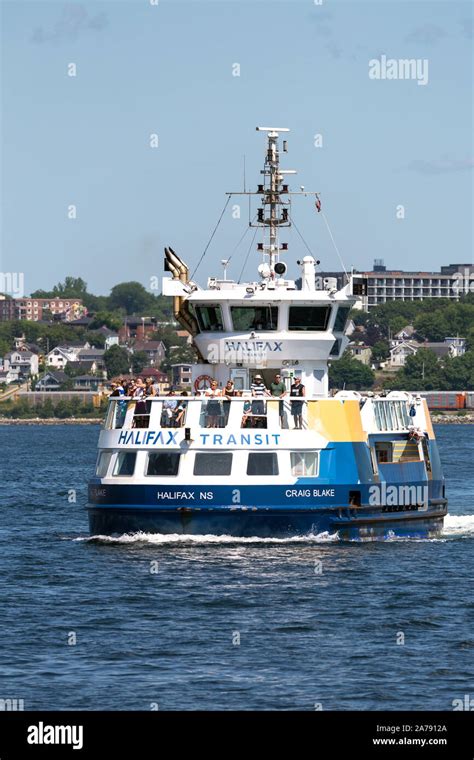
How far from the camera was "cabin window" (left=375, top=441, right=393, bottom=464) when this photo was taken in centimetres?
4419

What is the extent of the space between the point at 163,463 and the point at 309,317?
22.7 ft

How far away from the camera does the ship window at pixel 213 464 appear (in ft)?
134

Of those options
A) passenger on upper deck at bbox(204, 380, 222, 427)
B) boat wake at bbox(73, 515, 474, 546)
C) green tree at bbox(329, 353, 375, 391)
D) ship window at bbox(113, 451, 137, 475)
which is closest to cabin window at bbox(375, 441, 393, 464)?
boat wake at bbox(73, 515, 474, 546)

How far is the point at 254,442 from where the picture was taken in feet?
135

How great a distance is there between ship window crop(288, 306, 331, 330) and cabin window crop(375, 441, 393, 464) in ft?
11.9

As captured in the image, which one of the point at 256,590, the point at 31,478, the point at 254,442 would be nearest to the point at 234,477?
the point at 254,442

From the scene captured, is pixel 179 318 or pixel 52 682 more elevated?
pixel 179 318

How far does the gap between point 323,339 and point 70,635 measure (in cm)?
1610

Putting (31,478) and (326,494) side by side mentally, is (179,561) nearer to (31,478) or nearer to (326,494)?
(326,494)

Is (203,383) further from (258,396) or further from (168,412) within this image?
(258,396)

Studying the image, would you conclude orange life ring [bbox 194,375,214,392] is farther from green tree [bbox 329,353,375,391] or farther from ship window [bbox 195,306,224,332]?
green tree [bbox 329,353,375,391]

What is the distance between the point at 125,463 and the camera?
4181 cm
